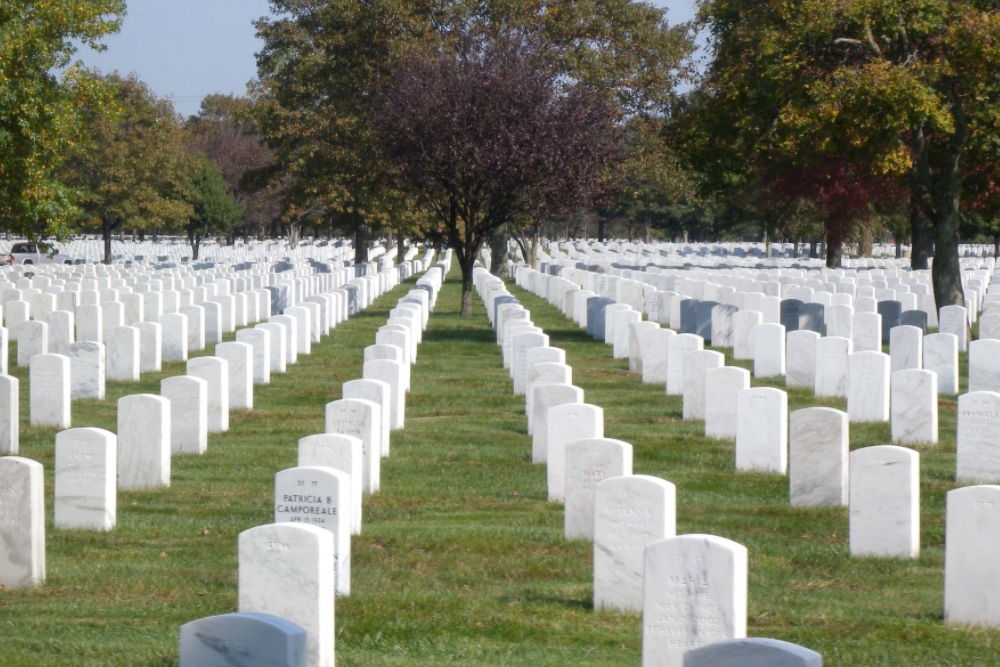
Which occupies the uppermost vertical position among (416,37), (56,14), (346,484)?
(416,37)

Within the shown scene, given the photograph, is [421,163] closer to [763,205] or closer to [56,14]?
[56,14]

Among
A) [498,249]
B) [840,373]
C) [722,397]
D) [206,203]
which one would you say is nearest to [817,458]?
[722,397]

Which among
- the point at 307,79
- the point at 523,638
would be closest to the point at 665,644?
the point at 523,638

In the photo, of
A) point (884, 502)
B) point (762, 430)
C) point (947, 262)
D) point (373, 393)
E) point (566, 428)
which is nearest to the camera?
point (884, 502)

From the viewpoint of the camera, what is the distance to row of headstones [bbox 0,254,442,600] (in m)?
7.74

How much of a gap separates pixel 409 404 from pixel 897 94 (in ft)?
30.9

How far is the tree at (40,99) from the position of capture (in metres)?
19.1

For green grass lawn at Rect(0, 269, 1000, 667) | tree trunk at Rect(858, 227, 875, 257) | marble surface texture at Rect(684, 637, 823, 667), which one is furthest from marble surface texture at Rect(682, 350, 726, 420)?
tree trunk at Rect(858, 227, 875, 257)

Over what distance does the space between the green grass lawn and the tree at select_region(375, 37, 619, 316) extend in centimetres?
1169

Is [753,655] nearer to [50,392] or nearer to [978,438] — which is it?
[978,438]

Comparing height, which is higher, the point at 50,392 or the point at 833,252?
the point at 833,252

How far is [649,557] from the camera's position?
588 cm

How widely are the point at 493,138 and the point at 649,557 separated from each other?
67.3 ft

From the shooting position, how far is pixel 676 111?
2717 centimetres
